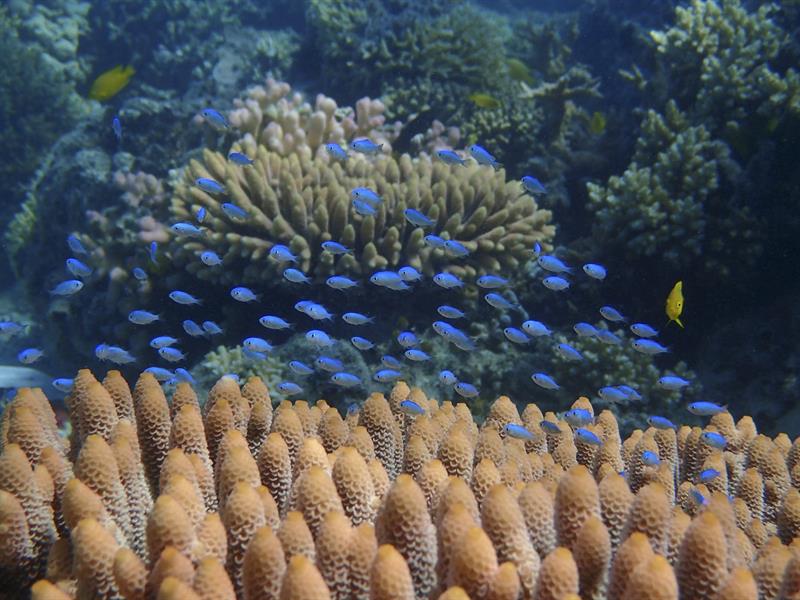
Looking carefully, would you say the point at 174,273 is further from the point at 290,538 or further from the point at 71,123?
the point at 71,123

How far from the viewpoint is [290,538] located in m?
1.65

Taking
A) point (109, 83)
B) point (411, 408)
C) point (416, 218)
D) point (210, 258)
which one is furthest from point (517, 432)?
point (109, 83)

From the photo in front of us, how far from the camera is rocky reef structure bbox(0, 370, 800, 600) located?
1568 mm

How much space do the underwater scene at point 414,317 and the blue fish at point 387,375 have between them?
25mm

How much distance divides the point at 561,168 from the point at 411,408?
6.91 metres

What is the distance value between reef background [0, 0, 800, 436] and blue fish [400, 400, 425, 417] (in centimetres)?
298

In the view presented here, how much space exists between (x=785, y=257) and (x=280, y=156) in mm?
6538

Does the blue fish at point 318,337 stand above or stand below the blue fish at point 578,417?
below

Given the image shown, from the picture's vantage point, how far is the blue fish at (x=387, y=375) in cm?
547

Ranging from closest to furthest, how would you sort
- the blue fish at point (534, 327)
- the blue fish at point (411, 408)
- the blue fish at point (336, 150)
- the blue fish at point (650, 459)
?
the blue fish at point (650, 459) < the blue fish at point (411, 408) < the blue fish at point (534, 327) < the blue fish at point (336, 150)

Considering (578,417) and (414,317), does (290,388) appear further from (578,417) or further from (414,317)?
(578,417)

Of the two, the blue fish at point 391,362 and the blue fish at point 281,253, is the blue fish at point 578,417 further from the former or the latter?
the blue fish at point 281,253

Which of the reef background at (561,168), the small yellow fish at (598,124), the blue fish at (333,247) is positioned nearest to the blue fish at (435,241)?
the blue fish at (333,247)

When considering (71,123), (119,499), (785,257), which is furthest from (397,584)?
(71,123)
